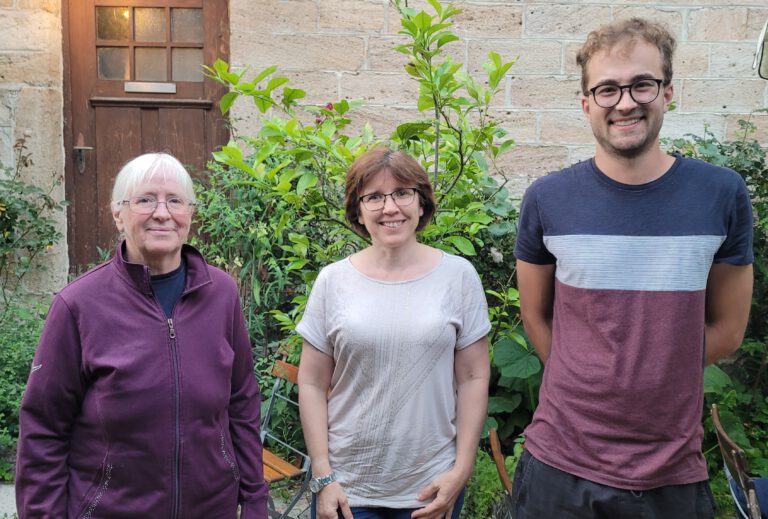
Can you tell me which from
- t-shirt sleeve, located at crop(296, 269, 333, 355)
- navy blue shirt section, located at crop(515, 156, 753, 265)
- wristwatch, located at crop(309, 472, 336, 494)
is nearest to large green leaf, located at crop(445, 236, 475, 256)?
t-shirt sleeve, located at crop(296, 269, 333, 355)

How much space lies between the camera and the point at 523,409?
427 centimetres

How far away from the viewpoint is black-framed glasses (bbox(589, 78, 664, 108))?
1.98 metres

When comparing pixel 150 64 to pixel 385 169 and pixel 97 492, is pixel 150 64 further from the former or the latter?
pixel 97 492

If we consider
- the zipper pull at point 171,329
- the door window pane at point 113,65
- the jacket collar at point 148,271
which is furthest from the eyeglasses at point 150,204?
the door window pane at point 113,65

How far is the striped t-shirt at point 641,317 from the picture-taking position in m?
1.93

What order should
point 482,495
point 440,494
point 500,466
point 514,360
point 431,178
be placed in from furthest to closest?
1. point 514,360
2. point 482,495
3. point 431,178
4. point 500,466
5. point 440,494

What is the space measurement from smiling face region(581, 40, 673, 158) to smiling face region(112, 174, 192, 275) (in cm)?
114

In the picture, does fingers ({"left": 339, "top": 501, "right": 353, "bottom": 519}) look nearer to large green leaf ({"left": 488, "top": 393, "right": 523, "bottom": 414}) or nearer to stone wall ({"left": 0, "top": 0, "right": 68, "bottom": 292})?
large green leaf ({"left": 488, "top": 393, "right": 523, "bottom": 414})

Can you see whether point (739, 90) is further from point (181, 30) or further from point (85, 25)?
point (85, 25)

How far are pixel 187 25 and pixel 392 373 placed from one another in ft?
13.8

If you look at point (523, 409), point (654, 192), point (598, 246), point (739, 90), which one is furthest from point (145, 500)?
point (739, 90)

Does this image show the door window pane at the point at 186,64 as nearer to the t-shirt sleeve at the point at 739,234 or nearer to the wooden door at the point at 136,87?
the wooden door at the point at 136,87

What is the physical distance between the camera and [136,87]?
18.5ft

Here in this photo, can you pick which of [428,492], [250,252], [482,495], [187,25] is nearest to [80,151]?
[187,25]
